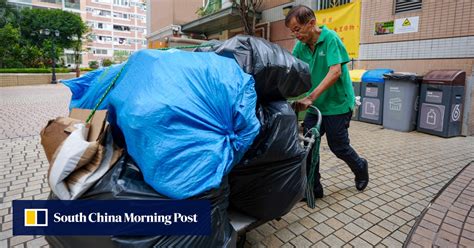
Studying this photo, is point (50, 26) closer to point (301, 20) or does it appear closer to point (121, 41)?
point (121, 41)

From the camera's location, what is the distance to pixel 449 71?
5223 mm

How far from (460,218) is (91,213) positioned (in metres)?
2.75

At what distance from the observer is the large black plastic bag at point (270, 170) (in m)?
1.66

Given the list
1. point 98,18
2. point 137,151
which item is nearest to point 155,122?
point 137,151

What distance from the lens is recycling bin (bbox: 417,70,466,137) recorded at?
5105 mm

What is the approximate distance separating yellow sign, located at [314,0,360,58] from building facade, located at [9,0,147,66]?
4299cm

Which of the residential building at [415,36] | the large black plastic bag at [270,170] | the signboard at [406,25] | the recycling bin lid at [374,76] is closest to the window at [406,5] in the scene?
the residential building at [415,36]

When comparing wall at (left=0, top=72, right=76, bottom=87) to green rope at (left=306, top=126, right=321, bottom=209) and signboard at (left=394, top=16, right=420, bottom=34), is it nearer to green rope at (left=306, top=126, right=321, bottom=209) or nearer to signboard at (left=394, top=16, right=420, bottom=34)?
signboard at (left=394, top=16, right=420, bottom=34)

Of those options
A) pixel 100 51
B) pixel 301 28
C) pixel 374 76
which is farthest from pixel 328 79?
pixel 100 51

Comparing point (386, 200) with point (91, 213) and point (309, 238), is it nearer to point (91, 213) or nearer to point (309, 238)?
point (309, 238)

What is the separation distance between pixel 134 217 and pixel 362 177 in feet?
7.78

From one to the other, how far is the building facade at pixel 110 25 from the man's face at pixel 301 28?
47234 mm

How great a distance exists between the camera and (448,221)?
2389 mm

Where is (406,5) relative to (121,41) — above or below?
below
